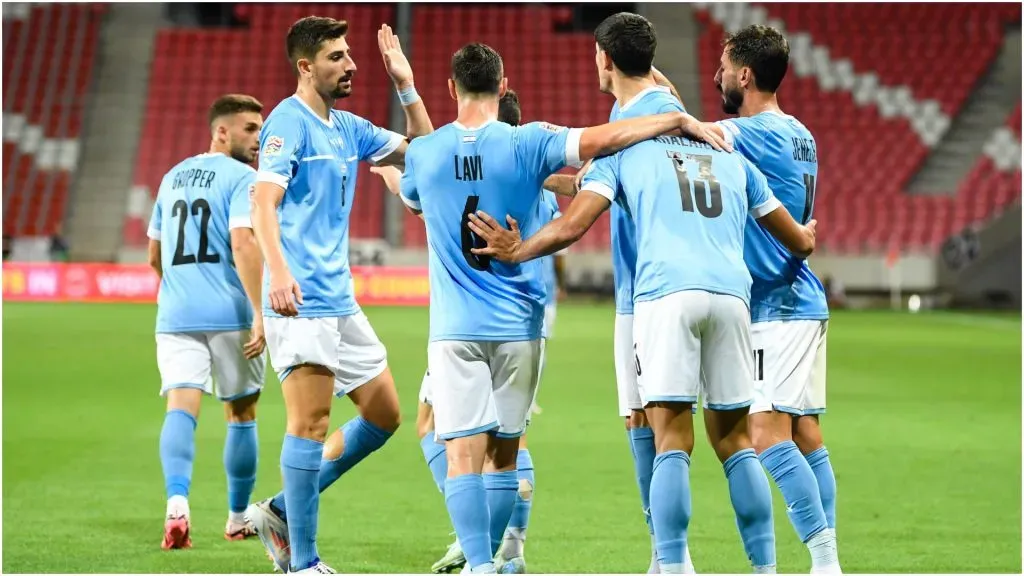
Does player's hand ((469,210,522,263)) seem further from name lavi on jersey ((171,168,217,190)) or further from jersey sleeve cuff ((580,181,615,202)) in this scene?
name lavi on jersey ((171,168,217,190))

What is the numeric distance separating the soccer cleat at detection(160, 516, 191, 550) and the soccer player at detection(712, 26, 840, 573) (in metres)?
2.60

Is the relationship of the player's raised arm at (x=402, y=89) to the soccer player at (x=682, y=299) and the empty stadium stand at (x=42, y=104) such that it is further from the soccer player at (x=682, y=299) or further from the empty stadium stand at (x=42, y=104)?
the empty stadium stand at (x=42, y=104)

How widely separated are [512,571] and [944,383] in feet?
28.9

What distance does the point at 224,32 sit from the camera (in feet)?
108

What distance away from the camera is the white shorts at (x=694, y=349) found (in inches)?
175

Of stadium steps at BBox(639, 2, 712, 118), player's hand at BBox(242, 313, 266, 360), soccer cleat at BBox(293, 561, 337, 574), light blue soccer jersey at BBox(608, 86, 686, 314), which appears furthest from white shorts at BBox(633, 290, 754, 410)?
stadium steps at BBox(639, 2, 712, 118)

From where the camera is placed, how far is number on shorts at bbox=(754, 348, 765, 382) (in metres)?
5.10

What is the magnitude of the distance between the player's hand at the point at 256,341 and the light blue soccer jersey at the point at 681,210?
1833 mm

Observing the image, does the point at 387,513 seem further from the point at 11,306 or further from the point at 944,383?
the point at 11,306

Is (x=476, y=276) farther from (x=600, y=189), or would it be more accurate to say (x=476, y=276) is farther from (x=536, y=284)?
(x=600, y=189)

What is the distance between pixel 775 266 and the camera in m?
5.12

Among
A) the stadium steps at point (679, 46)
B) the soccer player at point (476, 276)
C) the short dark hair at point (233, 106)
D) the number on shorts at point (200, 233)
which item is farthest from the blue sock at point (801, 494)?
the stadium steps at point (679, 46)

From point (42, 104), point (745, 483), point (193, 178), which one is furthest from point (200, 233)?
point (42, 104)

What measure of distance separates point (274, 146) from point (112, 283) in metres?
22.7
